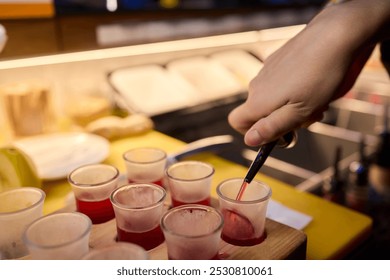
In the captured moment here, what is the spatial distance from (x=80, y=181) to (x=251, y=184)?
13.7 inches

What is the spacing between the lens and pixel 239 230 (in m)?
0.67

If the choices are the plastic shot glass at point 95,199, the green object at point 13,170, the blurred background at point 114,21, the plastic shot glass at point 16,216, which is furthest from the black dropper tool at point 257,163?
the blurred background at point 114,21

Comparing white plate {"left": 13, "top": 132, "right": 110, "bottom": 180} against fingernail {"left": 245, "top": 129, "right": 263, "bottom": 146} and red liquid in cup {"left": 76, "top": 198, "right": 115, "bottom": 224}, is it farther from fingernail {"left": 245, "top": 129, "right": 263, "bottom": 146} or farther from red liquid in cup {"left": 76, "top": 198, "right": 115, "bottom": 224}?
fingernail {"left": 245, "top": 129, "right": 263, "bottom": 146}

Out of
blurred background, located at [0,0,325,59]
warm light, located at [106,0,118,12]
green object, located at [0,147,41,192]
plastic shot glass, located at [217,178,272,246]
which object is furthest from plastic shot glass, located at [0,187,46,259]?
warm light, located at [106,0,118,12]

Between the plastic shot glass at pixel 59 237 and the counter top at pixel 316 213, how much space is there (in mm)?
318

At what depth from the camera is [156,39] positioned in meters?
1.52

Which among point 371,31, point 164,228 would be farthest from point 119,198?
point 371,31

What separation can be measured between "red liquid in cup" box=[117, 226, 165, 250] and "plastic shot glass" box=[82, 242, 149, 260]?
0.36 feet

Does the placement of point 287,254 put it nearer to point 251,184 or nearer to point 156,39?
point 251,184

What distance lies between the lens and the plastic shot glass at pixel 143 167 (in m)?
0.87

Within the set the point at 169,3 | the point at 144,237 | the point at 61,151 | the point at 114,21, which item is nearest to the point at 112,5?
the point at 114,21

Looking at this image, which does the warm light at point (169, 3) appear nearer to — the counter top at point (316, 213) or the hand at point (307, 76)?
the counter top at point (316, 213)

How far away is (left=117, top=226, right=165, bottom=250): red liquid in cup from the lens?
0.66 metres
